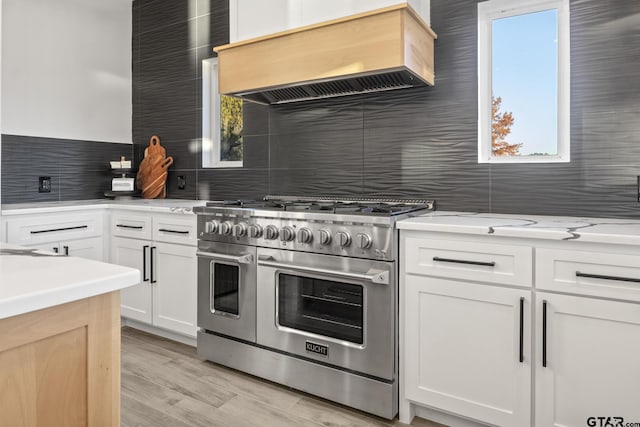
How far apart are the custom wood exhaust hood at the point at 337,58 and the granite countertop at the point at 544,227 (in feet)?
2.55

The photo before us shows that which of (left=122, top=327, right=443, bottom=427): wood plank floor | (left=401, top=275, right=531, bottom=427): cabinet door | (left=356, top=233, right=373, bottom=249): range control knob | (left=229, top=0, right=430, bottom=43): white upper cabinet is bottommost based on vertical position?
(left=122, top=327, right=443, bottom=427): wood plank floor

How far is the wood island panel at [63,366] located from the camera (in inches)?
31.7

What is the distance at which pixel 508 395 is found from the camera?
1.78m

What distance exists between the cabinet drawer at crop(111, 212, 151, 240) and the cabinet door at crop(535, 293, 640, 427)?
243 centimetres

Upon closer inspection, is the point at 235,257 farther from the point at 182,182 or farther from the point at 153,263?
the point at 182,182

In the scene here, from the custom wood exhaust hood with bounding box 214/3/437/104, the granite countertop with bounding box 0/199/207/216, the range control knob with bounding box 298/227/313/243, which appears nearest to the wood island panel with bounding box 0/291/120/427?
the range control knob with bounding box 298/227/313/243

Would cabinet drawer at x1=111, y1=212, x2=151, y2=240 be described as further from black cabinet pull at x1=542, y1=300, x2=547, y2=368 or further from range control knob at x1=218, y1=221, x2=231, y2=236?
black cabinet pull at x1=542, y1=300, x2=547, y2=368

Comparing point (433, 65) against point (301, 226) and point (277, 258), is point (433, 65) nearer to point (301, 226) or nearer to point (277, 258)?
point (301, 226)

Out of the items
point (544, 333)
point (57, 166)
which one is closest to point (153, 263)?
point (57, 166)

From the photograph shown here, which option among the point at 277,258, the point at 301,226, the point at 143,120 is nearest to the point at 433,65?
the point at 301,226

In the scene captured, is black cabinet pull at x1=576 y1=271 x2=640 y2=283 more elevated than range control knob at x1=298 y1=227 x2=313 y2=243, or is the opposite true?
range control knob at x1=298 y1=227 x2=313 y2=243

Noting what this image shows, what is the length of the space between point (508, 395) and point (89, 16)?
4.02 m

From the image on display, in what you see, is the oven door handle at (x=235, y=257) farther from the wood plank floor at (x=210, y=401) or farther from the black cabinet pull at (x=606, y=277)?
the black cabinet pull at (x=606, y=277)

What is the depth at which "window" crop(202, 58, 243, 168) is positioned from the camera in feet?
11.4
